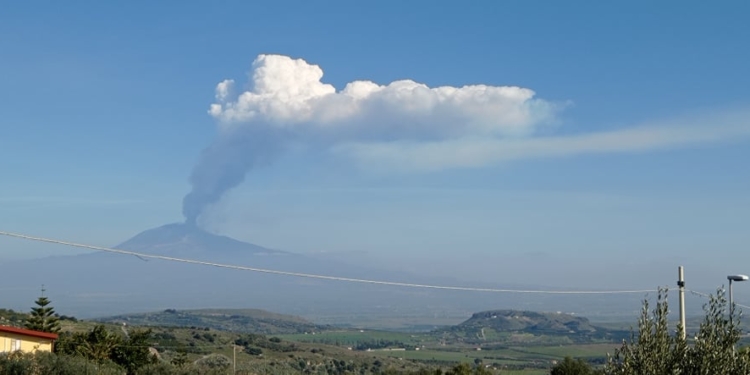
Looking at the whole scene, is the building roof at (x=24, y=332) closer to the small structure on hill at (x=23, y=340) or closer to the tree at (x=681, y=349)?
the small structure on hill at (x=23, y=340)

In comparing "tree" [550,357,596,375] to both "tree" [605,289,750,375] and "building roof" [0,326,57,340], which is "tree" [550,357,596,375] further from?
"tree" [605,289,750,375]

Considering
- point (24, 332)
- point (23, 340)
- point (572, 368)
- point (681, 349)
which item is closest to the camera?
point (681, 349)

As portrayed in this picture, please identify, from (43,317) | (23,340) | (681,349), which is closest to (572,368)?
(23,340)

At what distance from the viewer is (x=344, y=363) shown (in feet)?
332

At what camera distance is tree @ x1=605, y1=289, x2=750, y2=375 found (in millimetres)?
15484

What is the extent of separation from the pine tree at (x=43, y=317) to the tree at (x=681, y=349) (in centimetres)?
6528

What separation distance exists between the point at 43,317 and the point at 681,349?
68658 mm

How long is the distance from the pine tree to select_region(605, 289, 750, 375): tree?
2570 inches

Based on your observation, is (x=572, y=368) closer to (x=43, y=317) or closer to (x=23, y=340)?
(x=23, y=340)

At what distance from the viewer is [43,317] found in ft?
246

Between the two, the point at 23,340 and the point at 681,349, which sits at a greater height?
the point at 681,349

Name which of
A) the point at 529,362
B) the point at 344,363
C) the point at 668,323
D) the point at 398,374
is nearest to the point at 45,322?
the point at 398,374

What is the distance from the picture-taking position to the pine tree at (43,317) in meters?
72.9

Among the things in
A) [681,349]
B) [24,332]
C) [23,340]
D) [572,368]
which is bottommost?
[572,368]
